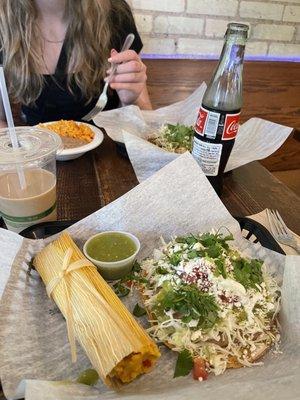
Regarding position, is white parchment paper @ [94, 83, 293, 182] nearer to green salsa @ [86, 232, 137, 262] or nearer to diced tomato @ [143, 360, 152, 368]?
green salsa @ [86, 232, 137, 262]

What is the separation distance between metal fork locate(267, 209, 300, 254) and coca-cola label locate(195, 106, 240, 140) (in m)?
0.28

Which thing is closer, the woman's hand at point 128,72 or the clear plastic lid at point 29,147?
the clear plastic lid at point 29,147

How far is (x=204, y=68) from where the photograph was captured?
253cm

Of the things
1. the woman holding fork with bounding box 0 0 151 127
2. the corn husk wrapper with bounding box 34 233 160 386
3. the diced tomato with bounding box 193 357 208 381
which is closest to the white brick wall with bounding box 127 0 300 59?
the woman holding fork with bounding box 0 0 151 127

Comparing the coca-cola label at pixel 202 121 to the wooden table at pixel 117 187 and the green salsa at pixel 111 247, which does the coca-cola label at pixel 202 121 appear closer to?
the wooden table at pixel 117 187

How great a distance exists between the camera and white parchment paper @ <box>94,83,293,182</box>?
120 cm

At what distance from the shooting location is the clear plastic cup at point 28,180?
918 mm

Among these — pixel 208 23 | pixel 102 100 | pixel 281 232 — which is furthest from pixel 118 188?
pixel 208 23

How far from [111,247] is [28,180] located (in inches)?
12.1

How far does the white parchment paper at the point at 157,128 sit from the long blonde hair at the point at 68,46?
0.47m

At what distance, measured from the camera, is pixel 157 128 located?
159 centimetres

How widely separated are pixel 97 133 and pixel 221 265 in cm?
84

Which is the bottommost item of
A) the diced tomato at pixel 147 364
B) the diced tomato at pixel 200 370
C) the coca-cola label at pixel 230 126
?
the diced tomato at pixel 200 370

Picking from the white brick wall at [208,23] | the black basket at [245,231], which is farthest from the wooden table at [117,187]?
the white brick wall at [208,23]
